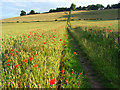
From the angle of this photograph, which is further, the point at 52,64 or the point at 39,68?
the point at 52,64

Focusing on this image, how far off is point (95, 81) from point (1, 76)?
8.78 feet

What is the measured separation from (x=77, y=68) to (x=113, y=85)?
4.47 feet

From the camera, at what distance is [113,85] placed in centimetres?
273

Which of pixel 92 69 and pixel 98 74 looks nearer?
pixel 98 74

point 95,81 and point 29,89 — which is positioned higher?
point 29,89

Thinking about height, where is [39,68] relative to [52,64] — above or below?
above

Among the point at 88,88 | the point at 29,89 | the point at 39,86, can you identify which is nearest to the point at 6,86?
the point at 29,89

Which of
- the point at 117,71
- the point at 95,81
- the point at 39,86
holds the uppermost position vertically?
the point at 39,86

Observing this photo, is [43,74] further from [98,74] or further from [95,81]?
[98,74]

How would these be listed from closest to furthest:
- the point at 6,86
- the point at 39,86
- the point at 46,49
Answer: the point at 39,86
the point at 6,86
the point at 46,49

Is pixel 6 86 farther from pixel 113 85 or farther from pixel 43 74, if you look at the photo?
pixel 113 85

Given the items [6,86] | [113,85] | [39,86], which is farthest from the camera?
[113,85]

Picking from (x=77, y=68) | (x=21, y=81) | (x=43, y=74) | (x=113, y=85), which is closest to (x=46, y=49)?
(x=77, y=68)

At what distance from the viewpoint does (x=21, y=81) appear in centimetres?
216
